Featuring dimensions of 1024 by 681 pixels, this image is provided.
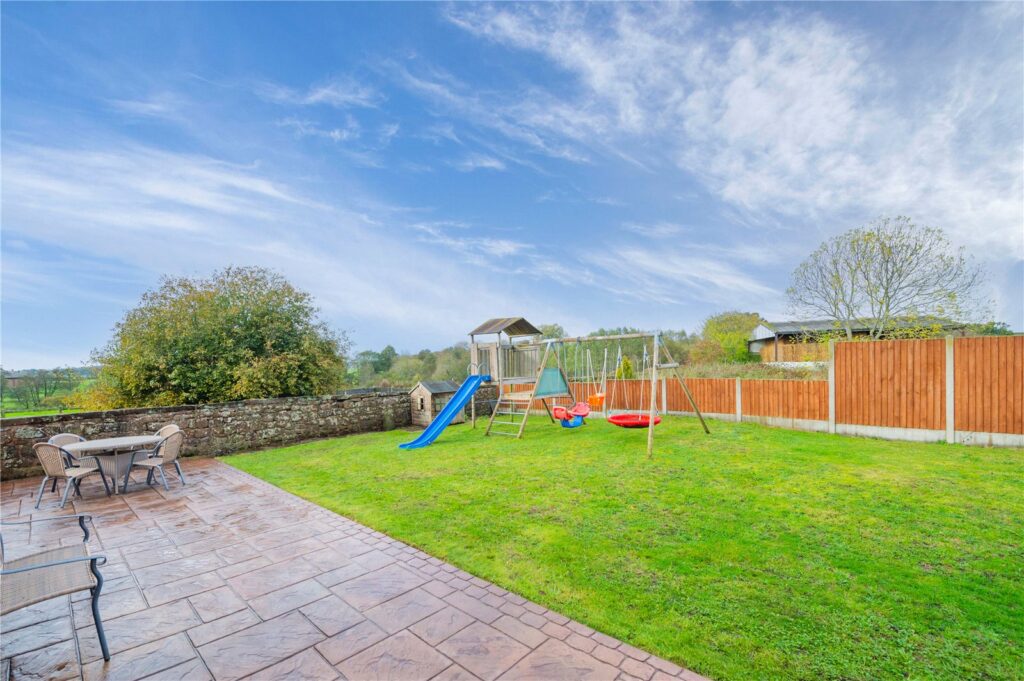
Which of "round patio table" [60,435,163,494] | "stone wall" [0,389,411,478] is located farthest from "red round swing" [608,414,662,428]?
"round patio table" [60,435,163,494]

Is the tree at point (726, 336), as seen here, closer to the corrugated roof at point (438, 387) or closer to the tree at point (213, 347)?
the corrugated roof at point (438, 387)

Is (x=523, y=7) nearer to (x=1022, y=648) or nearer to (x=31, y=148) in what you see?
(x=31, y=148)

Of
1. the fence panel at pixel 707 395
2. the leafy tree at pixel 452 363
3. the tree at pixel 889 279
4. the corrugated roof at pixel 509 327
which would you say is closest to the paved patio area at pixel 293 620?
the corrugated roof at pixel 509 327

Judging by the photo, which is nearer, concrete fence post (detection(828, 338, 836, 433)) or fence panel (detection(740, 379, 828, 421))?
concrete fence post (detection(828, 338, 836, 433))

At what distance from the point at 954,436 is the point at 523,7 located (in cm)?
1154

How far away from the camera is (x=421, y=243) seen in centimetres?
1819

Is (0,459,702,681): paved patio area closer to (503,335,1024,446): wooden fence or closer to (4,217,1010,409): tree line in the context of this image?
(4,217,1010,409): tree line

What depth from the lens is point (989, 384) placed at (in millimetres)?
6668

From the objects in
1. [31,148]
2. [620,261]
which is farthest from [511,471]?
[620,261]

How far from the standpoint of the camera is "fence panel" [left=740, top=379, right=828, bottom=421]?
8.30m

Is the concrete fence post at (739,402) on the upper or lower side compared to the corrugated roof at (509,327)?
lower

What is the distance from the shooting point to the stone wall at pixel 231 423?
645 cm

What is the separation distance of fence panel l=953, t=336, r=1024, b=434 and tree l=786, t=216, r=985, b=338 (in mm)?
10135

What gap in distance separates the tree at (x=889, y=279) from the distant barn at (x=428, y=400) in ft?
50.1
